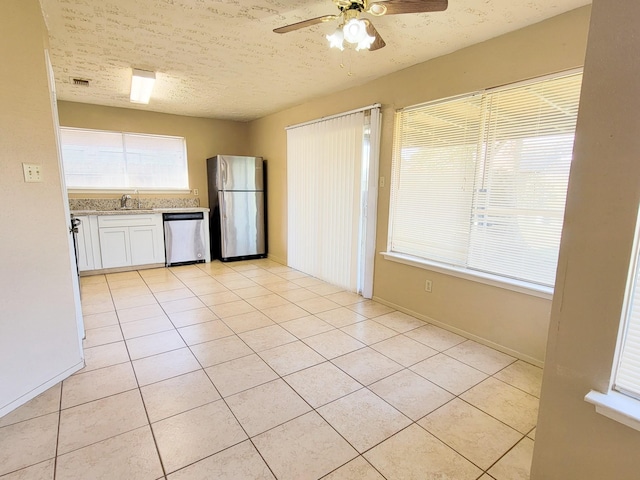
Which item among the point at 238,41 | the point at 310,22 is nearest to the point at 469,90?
the point at 310,22

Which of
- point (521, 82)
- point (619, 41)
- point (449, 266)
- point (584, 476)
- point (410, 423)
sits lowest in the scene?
point (410, 423)

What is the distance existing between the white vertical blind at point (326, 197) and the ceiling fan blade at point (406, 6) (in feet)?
5.99

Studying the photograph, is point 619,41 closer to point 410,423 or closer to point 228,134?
point 410,423

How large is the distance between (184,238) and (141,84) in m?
2.32

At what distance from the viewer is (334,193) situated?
4000 millimetres

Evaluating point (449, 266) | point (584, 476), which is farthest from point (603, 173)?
point (449, 266)

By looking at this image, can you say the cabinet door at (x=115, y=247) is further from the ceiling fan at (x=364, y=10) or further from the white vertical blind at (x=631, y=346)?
the white vertical blind at (x=631, y=346)

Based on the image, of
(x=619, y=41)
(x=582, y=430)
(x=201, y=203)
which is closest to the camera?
(x=619, y=41)

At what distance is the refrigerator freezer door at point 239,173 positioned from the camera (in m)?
5.08

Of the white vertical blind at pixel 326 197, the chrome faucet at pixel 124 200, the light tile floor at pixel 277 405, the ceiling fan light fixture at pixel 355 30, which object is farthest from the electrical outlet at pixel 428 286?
the chrome faucet at pixel 124 200

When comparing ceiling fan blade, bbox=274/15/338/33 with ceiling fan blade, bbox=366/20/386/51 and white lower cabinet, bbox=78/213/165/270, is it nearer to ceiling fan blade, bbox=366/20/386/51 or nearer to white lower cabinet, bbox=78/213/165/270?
ceiling fan blade, bbox=366/20/386/51

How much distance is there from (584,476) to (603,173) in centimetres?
113

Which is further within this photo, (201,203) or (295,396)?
(201,203)

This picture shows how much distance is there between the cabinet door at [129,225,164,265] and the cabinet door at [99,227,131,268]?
75 mm
